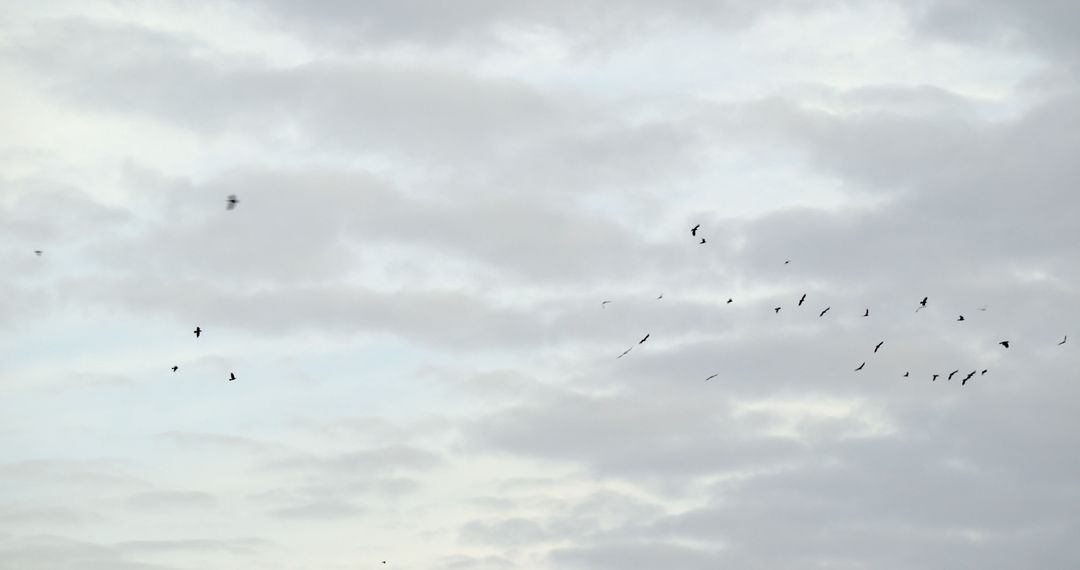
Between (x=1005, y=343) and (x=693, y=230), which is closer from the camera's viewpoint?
(x=693, y=230)

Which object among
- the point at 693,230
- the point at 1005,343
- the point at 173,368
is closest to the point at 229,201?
the point at 173,368

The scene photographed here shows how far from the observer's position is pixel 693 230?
486ft

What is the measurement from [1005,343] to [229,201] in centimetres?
9010

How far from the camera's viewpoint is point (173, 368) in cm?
16112

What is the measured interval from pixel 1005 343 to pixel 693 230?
145 feet

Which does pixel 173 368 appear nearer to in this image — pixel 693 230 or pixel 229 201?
pixel 229 201

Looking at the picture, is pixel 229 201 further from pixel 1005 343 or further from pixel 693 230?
pixel 1005 343

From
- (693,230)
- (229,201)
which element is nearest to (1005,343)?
(693,230)

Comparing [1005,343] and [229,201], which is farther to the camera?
[1005,343]

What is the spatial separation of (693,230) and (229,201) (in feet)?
158

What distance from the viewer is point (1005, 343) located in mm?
165750

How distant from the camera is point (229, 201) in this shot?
146m

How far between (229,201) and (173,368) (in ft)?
84.0

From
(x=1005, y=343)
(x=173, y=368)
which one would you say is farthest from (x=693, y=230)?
(x=173, y=368)
